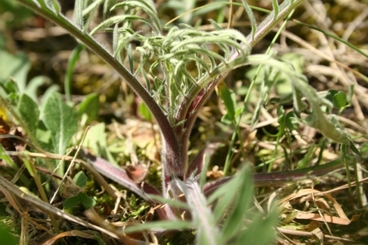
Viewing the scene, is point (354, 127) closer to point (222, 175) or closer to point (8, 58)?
point (222, 175)

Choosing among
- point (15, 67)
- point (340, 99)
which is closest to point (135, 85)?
point (340, 99)

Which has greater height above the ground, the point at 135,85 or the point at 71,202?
the point at 135,85

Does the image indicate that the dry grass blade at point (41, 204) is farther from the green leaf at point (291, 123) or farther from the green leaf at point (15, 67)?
the green leaf at point (15, 67)

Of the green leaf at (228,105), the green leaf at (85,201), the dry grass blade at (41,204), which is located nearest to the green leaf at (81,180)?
the green leaf at (85,201)

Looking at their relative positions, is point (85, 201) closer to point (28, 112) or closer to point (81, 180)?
point (81, 180)

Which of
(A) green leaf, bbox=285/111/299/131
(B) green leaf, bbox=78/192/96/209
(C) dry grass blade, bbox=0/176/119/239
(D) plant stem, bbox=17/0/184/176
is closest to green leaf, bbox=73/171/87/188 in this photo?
(B) green leaf, bbox=78/192/96/209

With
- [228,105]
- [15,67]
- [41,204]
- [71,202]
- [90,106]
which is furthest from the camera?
[15,67]

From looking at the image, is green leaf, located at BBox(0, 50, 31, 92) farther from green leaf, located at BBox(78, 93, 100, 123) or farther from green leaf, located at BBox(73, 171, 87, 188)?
green leaf, located at BBox(73, 171, 87, 188)

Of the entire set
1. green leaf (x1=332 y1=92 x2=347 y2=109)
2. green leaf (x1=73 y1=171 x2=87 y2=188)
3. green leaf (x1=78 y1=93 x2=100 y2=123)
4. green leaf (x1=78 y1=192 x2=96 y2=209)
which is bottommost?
green leaf (x1=78 y1=192 x2=96 y2=209)
